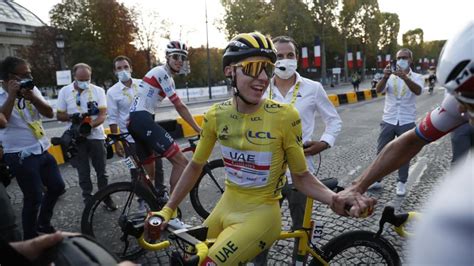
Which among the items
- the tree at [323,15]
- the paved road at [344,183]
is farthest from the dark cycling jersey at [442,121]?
the tree at [323,15]

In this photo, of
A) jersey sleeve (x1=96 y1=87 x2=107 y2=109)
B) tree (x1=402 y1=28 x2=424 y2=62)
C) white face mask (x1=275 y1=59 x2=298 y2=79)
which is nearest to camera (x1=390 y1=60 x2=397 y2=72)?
white face mask (x1=275 y1=59 x2=298 y2=79)

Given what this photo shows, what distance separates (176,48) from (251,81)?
267 centimetres

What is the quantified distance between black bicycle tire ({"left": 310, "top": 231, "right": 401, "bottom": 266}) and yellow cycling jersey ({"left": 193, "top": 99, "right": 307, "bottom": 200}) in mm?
544

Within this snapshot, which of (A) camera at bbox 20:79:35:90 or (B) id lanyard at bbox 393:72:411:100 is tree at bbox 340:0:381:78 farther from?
(A) camera at bbox 20:79:35:90

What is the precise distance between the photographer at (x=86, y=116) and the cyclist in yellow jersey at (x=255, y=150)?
317 cm

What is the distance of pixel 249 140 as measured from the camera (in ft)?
7.06

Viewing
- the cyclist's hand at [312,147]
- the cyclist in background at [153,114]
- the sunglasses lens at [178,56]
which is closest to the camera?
the cyclist's hand at [312,147]

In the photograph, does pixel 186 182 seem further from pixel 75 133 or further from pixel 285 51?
pixel 75 133

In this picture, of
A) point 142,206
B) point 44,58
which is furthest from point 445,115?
point 44,58

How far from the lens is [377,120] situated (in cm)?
1334

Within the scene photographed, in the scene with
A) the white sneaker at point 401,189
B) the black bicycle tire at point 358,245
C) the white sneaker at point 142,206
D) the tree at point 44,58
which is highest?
the tree at point 44,58

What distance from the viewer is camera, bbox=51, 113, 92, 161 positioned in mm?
4641

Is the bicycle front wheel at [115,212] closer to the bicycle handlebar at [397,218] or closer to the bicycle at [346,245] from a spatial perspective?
the bicycle at [346,245]

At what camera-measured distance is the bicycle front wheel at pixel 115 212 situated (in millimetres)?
3645
